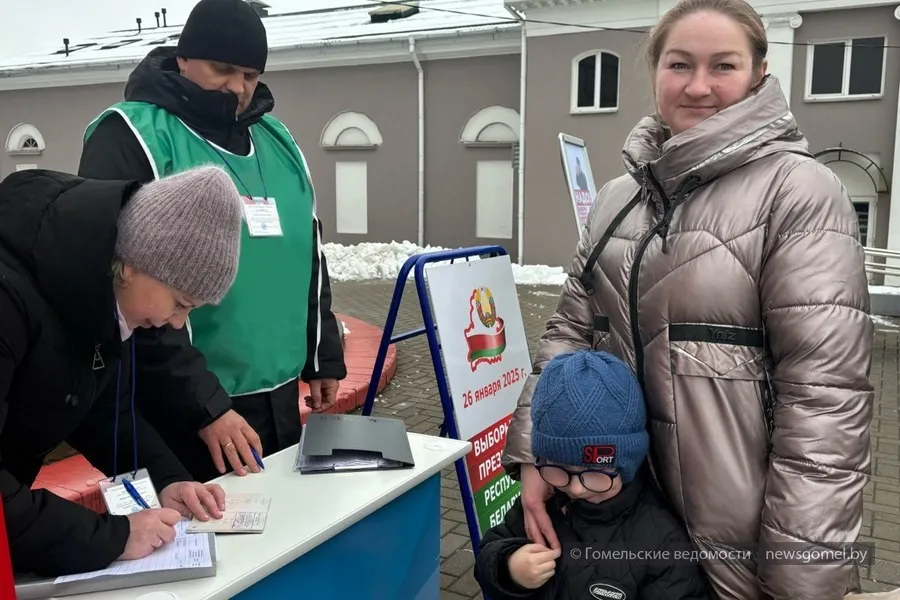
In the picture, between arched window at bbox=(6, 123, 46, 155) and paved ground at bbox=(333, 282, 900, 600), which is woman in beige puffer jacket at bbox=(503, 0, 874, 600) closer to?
paved ground at bbox=(333, 282, 900, 600)

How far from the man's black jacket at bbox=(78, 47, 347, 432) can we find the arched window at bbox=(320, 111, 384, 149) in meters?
14.5

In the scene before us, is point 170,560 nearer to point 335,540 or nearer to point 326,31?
point 335,540

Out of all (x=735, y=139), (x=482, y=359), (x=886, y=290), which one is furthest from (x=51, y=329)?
(x=886, y=290)

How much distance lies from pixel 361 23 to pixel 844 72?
11.1m

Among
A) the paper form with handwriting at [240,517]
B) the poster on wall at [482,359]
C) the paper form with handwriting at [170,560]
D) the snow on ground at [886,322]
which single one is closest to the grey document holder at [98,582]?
the paper form with handwriting at [170,560]

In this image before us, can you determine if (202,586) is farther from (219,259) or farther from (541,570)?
(541,570)

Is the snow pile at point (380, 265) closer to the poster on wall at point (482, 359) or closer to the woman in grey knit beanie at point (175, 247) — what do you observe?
the poster on wall at point (482, 359)

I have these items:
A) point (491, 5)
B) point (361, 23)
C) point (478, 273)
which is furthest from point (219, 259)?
point (361, 23)

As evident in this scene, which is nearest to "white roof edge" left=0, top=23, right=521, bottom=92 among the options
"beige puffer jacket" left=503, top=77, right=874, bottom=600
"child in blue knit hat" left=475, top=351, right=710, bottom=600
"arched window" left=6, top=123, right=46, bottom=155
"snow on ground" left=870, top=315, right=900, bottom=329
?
"arched window" left=6, top=123, right=46, bottom=155

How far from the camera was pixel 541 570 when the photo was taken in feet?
4.96

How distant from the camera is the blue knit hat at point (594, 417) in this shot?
56.8 inches

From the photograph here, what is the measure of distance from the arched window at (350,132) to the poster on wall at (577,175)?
36.1 feet

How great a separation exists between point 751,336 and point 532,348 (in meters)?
5.90

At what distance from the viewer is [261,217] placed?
79.3 inches
